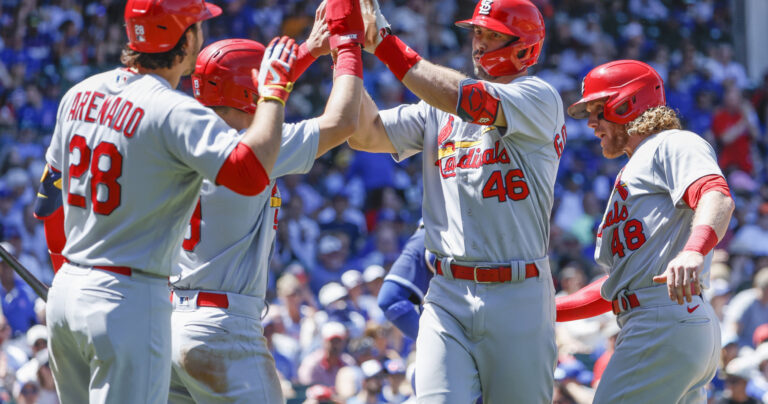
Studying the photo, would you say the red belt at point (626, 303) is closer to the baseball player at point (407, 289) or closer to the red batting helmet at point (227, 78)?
the baseball player at point (407, 289)

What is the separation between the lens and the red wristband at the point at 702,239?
13.3 feet

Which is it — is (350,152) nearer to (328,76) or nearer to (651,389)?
(328,76)

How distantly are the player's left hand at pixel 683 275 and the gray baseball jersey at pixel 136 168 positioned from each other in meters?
1.80

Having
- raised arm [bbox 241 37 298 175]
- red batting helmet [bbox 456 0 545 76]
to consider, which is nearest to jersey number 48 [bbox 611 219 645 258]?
red batting helmet [bbox 456 0 545 76]

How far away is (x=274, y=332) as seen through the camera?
411 inches

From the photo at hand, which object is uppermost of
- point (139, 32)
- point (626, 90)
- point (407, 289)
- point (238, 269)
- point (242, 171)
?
point (139, 32)

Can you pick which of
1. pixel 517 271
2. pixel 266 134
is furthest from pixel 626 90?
pixel 266 134

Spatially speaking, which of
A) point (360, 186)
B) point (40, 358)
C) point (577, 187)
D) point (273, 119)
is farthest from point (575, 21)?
point (273, 119)

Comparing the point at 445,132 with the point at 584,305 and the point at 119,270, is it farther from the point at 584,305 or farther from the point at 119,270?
the point at 119,270

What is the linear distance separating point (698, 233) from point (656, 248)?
0.41 m

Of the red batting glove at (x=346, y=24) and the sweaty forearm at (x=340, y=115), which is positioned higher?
the red batting glove at (x=346, y=24)

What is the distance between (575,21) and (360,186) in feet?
21.7

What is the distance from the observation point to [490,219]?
4461mm

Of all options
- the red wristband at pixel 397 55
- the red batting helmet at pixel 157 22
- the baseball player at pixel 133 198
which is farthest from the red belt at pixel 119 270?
the red wristband at pixel 397 55
